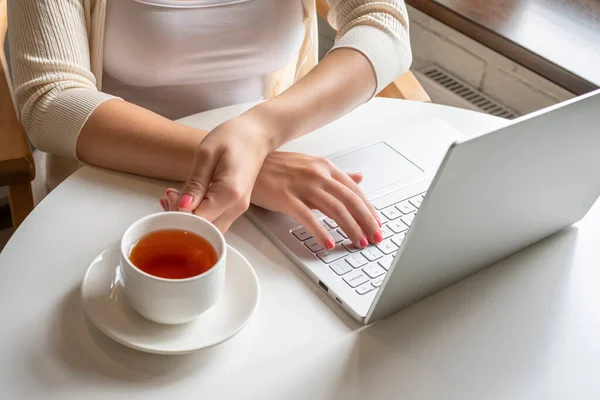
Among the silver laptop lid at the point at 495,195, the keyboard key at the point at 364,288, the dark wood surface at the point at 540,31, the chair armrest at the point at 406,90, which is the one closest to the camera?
the silver laptop lid at the point at 495,195

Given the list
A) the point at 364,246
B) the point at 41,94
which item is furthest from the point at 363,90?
the point at 41,94

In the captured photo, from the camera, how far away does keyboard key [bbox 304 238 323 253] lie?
72cm

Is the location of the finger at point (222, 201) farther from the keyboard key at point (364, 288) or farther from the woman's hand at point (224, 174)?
the keyboard key at point (364, 288)

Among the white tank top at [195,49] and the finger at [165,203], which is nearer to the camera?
the finger at [165,203]

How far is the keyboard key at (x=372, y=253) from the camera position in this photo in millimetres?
716

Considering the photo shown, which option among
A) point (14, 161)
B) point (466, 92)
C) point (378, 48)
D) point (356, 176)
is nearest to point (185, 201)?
point (356, 176)

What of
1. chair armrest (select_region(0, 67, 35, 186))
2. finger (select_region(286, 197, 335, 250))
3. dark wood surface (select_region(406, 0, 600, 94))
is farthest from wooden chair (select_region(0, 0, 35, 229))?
dark wood surface (select_region(406, 0, 600, 94))

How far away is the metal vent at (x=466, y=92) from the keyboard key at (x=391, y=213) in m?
0.94

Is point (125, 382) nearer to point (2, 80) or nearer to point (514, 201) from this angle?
point (514, 201)

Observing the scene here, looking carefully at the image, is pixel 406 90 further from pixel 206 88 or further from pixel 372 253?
pixel 372 253

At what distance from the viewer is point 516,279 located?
2.38 feet

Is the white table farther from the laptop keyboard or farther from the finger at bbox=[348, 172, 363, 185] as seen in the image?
the finger at bbox=[348, 172, 363, 185]

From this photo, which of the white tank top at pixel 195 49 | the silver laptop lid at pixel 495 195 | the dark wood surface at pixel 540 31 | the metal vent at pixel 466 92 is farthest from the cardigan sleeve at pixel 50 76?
the metal vent at pixel 466 92

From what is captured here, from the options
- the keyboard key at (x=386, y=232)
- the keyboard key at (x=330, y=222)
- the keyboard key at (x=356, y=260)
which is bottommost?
the keyboard key at (x=330, y=222)
